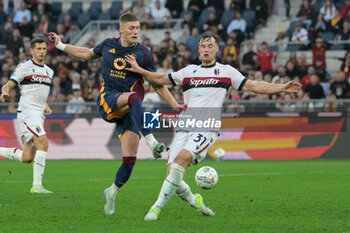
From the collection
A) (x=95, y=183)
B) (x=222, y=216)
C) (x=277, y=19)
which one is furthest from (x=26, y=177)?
(x=277, y=19)

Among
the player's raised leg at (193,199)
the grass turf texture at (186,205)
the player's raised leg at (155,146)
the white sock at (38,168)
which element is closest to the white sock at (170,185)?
the grass turf texture at (186,205)

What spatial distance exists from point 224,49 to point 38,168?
1220cm

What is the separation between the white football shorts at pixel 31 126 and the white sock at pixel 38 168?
323 millimetres

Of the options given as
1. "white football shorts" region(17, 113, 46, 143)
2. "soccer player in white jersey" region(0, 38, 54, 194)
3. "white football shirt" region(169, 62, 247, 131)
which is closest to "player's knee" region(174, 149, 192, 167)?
"white football shirt" region(169, 62, 247, 131)

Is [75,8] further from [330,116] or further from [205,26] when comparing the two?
[330,116]

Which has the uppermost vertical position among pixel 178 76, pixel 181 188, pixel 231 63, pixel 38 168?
pixel 178 76

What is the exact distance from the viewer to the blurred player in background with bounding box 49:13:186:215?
959cm

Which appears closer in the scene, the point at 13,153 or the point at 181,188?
the point at 181,188

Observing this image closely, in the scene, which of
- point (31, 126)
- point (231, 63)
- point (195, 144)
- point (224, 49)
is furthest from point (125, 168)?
point (224, 49)

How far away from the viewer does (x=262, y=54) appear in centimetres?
2288

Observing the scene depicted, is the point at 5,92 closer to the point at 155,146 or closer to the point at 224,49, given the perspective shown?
the point at 155,146

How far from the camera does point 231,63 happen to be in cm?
2306

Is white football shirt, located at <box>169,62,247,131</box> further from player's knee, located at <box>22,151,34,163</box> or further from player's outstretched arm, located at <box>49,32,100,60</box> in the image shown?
player's knee, located at <box>22,151,34,163</box>

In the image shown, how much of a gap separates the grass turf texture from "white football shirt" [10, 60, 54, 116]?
1426mm
